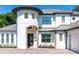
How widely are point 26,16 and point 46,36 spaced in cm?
444

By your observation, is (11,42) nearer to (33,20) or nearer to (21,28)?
(21,28)

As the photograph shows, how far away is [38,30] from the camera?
23812 millimetres

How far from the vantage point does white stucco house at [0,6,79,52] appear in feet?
73.0

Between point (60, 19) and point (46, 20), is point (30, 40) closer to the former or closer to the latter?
point (46, 20)

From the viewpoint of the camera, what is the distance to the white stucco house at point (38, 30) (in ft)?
73.0

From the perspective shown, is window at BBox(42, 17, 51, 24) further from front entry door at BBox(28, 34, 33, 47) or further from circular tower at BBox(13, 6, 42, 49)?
front entry door at BBox(28, 34, 33, 47)

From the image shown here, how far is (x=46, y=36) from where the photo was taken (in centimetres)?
2412

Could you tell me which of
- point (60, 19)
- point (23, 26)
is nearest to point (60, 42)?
point (60, 19)

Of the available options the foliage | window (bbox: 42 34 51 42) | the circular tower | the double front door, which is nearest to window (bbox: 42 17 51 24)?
window (bbox: 42 34 51 42)

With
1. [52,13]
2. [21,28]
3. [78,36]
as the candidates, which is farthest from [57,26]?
[78,36]

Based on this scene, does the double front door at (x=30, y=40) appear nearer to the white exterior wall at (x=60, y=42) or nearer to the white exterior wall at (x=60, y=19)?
the white exterior wall at (x=60, y=42)

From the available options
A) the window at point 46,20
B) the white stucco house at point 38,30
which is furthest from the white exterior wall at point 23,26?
the window at point 46,20

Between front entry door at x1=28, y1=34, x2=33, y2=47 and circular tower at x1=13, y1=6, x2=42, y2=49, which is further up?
circular tower at x1=13, y1=6, x2=42, y2=49

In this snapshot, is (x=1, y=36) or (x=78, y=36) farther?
(x=1, y=36)
